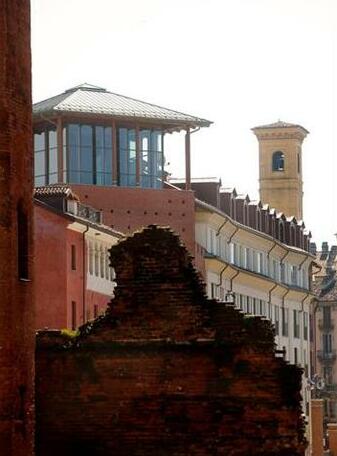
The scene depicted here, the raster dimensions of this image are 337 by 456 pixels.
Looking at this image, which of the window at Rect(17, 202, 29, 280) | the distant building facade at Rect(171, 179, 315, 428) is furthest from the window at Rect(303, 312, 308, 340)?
the window at Rect(17, 202, 29, 280)

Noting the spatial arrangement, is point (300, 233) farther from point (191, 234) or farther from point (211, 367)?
point (211, 367)

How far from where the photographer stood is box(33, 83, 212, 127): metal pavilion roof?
104m

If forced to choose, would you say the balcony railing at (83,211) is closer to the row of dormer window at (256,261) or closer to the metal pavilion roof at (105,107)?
the metal pavilion roof at (105,107)

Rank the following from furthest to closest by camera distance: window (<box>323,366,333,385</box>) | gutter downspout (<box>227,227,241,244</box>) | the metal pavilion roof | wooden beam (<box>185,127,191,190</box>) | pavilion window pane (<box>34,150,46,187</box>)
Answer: window (<box>323,366,333,385</box>) → gutter downspout (<box>227,227,241,244</box>) → wooden beam (<box>185,127,191,190</box>) → pavilion window pane (<box>34,150,46,187</box>) → the metal pavilion roof

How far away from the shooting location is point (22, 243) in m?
34.5

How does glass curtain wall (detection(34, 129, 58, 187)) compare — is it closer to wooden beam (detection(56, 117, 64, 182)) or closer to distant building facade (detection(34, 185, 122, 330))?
wooden beam (detection(56, 117, 64, 182))

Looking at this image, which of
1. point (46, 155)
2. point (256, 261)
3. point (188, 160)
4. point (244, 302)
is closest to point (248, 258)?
point (256, 261)

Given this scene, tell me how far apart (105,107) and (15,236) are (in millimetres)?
72432

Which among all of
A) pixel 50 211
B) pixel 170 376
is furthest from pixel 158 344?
pixel 50 211

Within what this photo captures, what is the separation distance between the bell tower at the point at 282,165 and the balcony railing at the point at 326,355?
12.2m

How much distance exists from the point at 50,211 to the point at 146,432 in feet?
154

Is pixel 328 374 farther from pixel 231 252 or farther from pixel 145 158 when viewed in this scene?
pixel 145 158

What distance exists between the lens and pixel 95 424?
35.5 meters

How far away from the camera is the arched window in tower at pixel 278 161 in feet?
544
